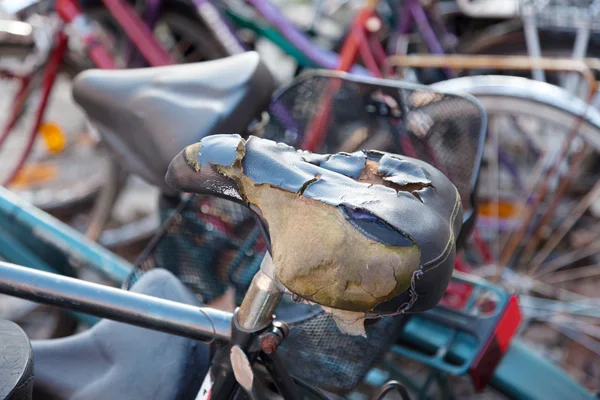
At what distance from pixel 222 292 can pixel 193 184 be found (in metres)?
0.56

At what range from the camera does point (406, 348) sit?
53.8 inches

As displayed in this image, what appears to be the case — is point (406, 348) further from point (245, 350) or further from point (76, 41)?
point (76, 41)

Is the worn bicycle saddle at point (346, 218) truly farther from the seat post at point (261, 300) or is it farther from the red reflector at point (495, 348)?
the red reflector at point (495, 348)

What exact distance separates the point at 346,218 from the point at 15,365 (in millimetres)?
423

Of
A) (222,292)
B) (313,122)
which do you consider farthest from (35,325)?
(313,122)

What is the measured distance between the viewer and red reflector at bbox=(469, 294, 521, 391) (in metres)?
1.22

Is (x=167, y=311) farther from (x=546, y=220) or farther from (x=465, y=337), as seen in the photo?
(x=546, y=220)

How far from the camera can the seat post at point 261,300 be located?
778 mm

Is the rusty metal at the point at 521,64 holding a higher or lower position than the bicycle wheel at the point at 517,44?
higher

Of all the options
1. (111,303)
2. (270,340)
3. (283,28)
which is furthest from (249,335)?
(283,28)

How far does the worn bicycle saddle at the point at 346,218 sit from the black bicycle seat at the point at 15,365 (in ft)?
→ 0.94

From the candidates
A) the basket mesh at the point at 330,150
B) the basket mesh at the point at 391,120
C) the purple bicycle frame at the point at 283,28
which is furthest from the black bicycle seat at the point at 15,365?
the purple bicycle frame at the point at 283,28

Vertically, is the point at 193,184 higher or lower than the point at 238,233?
higher

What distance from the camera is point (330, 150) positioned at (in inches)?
53.8
